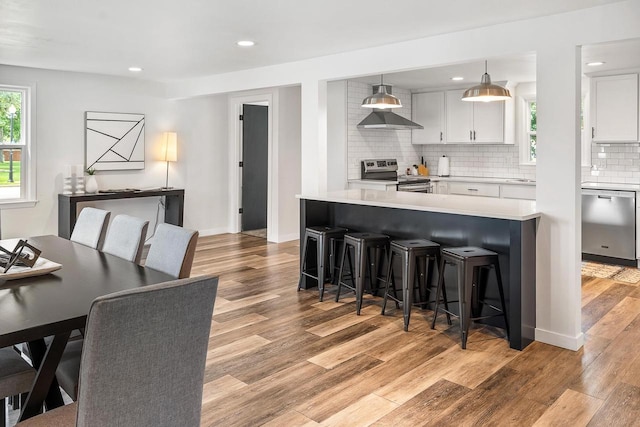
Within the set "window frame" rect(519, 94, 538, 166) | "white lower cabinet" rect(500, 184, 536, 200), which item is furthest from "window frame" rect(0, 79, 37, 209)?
"window frame" rect(519, 94, 538, 166)

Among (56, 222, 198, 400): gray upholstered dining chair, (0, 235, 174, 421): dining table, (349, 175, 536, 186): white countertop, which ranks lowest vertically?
(0, 235, 174, 421): dining table

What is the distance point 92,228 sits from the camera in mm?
3312

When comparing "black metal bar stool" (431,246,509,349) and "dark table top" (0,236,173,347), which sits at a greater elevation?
"dark table top" (0,236,173,347)

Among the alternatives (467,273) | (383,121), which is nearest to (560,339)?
(467,273)

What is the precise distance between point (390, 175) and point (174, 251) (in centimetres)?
527

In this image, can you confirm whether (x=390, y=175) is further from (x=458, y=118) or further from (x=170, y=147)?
(x=170, y=147)

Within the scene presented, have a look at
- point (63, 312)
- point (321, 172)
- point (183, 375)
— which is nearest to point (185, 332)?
point (183, 375)

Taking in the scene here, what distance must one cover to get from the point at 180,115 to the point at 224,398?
542cm

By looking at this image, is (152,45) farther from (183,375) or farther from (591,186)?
(591,186)

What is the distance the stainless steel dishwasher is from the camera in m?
5.67

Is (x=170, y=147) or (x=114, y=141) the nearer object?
(x=114, y=141)

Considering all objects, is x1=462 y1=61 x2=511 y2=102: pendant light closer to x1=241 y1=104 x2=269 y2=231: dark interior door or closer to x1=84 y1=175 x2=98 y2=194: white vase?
x1=241 y1=104 x2=269 y2=231: dark interior door

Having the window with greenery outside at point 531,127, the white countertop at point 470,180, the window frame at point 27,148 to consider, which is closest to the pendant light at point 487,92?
the white countertop at point 470,180

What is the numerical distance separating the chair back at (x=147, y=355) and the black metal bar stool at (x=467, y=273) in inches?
86.1
